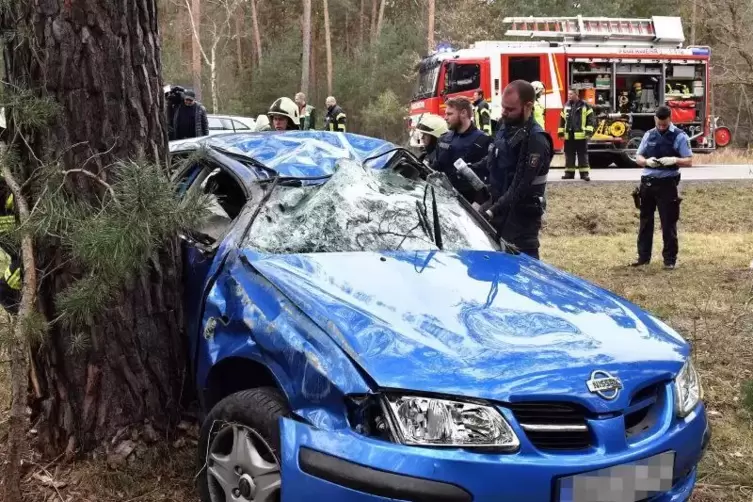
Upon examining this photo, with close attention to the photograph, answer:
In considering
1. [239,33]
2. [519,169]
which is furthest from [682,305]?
[239,33]

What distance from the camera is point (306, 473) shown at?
2.26 m

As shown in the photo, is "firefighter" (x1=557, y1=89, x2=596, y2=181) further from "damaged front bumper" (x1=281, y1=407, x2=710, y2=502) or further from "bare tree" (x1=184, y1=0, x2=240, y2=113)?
"bare tree" (x1=184, y1=0, x2=240, y2=113)

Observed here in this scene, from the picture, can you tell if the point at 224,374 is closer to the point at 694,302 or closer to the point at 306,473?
the point at 306,473

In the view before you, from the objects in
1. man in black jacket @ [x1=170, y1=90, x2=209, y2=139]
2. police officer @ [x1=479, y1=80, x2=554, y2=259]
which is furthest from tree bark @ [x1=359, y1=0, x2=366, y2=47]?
police officer @ [x1=479, y1=80, x2=554, y2=259]

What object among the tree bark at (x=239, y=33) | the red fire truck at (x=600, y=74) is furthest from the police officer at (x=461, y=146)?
the tree bark at (x=239, y=33)

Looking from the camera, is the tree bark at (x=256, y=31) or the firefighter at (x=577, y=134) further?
the tree bark at (x=256, y=31)

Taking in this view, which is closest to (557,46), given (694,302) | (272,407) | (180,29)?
(694,302)

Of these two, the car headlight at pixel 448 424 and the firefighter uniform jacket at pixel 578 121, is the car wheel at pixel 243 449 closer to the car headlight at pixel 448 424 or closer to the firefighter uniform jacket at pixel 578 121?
the car headlight at pixel 448 424

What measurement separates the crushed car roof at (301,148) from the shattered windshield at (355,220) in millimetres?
165

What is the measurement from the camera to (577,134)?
14.0m

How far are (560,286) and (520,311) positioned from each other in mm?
509

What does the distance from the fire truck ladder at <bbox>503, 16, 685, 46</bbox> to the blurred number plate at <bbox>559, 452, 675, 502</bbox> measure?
1832cm

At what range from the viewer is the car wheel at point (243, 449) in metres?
2.44

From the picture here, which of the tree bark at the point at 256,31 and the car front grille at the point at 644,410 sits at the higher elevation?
the tree bark at the point at 256,31
